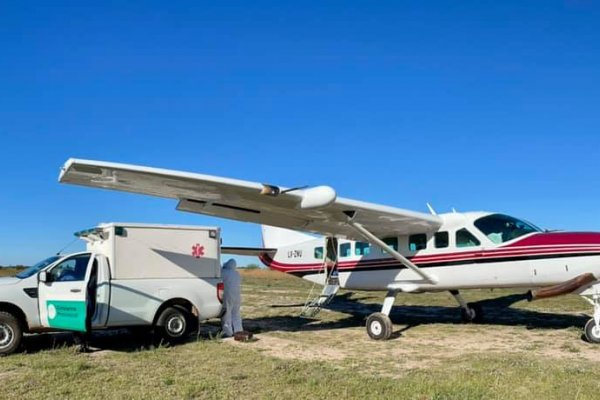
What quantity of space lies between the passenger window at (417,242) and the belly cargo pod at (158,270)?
494 cm

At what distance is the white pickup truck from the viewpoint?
10.1 meters

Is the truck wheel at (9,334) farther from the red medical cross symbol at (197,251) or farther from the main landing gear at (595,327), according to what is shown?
the main landing gear at (595,327)

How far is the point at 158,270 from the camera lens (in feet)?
37.5

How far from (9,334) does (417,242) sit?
9263 mm

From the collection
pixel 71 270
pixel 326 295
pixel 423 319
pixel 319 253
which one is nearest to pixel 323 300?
pixel 326 295

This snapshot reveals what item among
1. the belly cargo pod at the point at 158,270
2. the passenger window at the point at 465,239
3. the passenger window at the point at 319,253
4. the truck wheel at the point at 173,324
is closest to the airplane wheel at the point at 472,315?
the passenger window at the point at 465,239

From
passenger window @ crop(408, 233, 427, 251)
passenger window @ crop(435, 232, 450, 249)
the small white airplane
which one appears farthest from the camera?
passenger window @ crop(408, 233, 427, 251)

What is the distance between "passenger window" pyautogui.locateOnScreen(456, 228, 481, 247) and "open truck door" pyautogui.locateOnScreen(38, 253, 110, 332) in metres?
7.98

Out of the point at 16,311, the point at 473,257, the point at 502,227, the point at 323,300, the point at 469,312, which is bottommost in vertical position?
the point at 469,312

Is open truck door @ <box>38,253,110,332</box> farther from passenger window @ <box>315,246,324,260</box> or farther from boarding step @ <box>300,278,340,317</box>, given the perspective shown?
passenger window @ <box>315,246,324,260</box>

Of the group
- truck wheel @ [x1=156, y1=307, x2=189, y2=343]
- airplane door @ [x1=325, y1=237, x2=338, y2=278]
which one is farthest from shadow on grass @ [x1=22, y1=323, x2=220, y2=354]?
airplane door @ [x1=325, y1=237, x2=338, y2=278]

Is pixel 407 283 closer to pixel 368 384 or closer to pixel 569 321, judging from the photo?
pixel 569 321

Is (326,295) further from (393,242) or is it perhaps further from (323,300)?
(393,242)

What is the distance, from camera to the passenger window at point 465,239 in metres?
12.9
